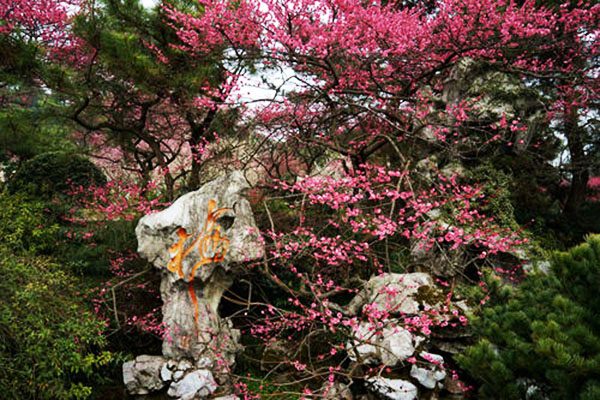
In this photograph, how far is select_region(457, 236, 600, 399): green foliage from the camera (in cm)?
162

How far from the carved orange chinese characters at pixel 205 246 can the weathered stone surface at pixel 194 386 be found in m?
0.50

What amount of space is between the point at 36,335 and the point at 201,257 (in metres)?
1.36

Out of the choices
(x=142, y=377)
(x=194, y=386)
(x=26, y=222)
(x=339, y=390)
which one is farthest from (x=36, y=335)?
(x=26, y=222)

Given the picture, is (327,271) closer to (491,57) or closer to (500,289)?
(500,289)

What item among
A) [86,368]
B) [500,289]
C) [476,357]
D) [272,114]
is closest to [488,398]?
[476,357]

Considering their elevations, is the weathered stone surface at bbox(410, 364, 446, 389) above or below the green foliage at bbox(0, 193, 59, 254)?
below

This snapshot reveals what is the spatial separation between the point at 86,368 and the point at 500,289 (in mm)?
3201

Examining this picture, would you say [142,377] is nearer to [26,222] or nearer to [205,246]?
[205,246]

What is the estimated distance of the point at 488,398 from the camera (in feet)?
6.98

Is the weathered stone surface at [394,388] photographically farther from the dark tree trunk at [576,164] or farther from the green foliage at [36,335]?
the dark tree trunk at [576,164]

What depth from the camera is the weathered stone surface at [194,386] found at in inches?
121

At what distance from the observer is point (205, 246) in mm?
3408

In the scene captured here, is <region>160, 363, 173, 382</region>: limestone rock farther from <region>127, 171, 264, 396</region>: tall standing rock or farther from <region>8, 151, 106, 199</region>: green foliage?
<region>8, 151, 106, 199</region>: green foliage

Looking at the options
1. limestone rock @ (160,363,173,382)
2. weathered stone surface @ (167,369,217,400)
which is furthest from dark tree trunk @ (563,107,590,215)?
limestone rock @ (160,363,173,382)
